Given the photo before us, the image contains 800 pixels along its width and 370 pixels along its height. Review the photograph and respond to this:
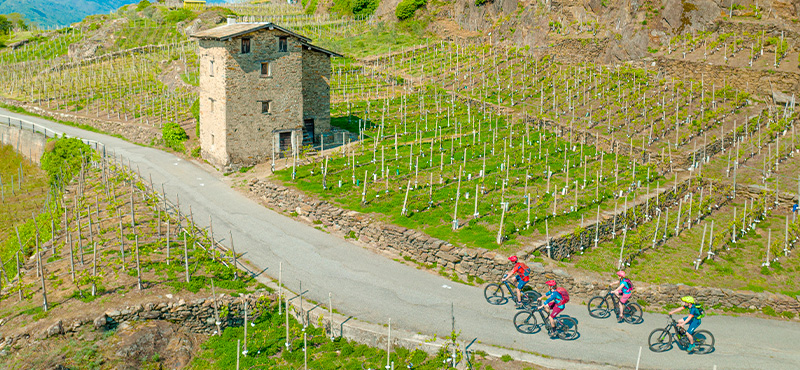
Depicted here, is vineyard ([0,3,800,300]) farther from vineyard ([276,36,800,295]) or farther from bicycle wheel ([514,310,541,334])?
bicycle wheel ([514,310,541,334])

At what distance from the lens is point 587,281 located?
21719 millimetres

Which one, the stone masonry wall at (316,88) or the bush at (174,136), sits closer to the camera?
the stone masonry wall at (316,88)

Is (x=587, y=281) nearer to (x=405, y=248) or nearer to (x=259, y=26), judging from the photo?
(x=405, y=248)

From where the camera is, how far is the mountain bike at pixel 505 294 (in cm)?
2119

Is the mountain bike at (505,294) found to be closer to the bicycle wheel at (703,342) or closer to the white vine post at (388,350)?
the white vine post at (388,350)

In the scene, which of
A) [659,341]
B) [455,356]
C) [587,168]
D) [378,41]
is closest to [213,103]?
[587,168]

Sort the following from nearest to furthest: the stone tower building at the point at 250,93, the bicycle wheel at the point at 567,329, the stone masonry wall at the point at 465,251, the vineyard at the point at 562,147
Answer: the bicycle wheel at the point at 567,329
the stone masonry wall at the point at 465,251
the vineyard at the point at 562,147
the stone tower building at the point at 250,93

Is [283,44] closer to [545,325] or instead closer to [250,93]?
[250,93]

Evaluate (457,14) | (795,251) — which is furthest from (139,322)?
(457,14)

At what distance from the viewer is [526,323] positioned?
766 inches

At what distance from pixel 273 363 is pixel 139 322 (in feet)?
15.9

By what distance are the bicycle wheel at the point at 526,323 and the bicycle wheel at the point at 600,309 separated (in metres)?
2.18

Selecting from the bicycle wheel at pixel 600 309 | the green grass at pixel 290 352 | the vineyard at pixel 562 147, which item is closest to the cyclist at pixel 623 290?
the bicycle wheel at pixel 600 309

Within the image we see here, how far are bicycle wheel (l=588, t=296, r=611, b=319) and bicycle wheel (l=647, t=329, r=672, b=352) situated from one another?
2001 mm
